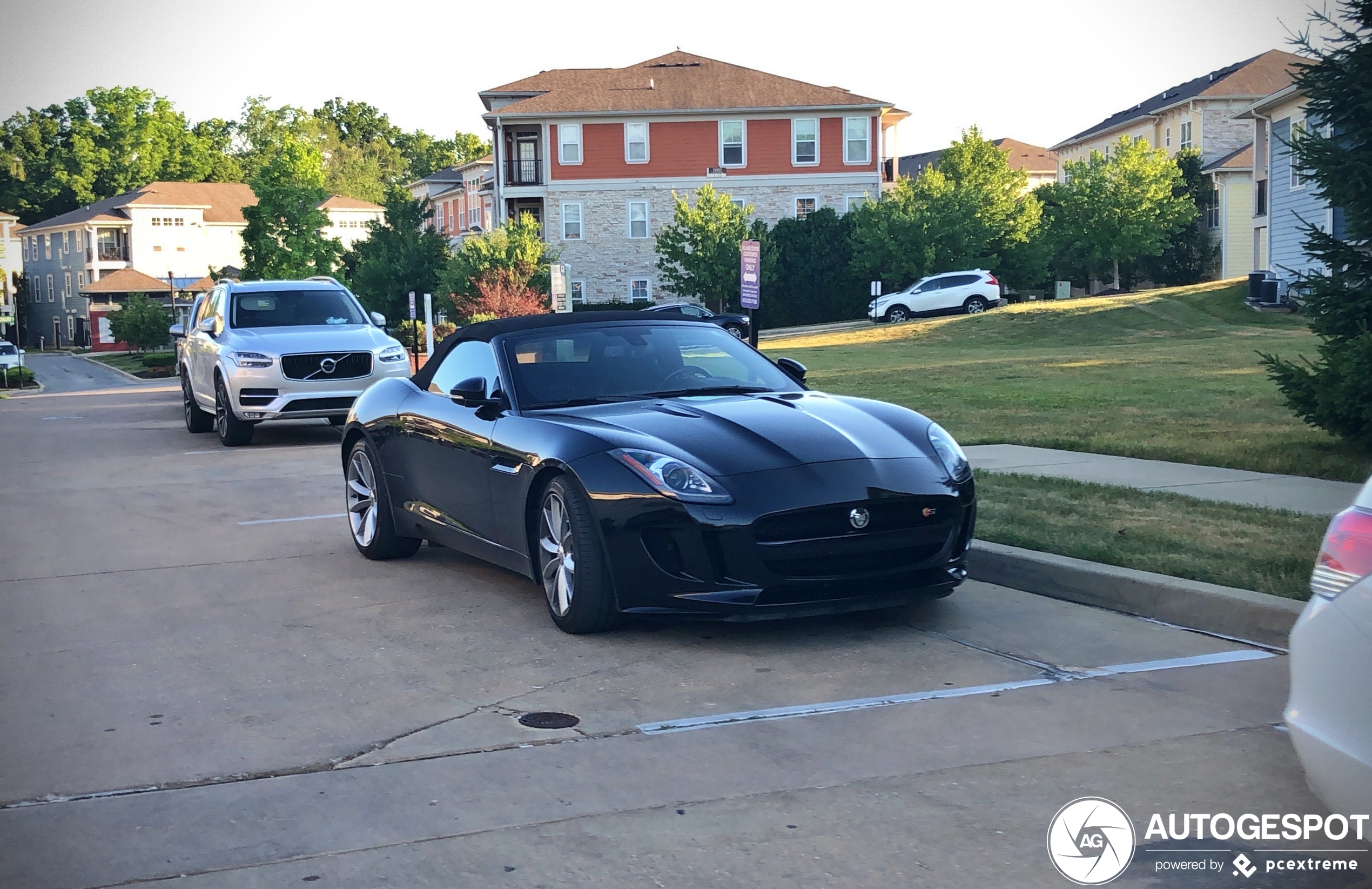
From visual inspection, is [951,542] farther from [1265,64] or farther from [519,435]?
[1265,64]

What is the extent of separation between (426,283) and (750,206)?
13616 millimetres

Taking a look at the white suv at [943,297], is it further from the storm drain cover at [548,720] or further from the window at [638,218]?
the storm drain cover at [548,720]

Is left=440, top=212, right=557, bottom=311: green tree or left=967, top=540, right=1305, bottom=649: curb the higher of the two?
left=440, top=212, right=557, bottom=311: green tree

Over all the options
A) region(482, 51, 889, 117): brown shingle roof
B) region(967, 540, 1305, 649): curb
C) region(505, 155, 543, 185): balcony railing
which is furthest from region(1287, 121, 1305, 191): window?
region(505, 155, 543, 185): balcony railing

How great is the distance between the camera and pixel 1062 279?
2525 inches

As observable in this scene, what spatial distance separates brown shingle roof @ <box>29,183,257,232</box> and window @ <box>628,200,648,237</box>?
174 feet

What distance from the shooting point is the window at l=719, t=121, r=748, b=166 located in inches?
2399

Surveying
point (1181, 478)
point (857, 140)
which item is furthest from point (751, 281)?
point (857, 140)

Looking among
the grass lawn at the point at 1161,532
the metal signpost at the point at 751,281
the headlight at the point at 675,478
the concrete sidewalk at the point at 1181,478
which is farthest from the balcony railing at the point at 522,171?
the headlight at the point at 675,478

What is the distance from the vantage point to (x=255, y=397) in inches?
650

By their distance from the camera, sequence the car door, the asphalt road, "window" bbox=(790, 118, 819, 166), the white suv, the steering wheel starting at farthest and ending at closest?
"window" bbox=(790, 118, 819, 166) < the white suv < the steering wheel < the car door < the asphalt road

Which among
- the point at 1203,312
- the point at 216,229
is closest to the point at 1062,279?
the point at 1203,312

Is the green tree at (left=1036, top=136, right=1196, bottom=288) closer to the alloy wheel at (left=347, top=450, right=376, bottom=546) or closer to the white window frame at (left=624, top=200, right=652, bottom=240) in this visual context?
the white window frame at (left=624, top=200, right=652, bottom=240)

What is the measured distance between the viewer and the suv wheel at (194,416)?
63.5 feet
